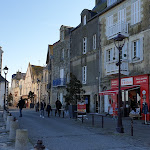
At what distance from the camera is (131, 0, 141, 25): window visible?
68.6ft

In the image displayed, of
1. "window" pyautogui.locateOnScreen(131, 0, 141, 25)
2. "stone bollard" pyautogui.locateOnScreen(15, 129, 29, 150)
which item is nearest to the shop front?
"window" pyautogui.locateOnScreen(131, 0, 141, 25)

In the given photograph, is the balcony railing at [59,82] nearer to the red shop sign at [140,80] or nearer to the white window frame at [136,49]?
the white window frame at [136,49]

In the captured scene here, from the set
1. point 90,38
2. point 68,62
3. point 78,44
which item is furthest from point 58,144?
point 68,62

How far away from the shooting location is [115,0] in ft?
81.0

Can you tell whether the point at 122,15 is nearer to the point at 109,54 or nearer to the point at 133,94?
the point at 109,54

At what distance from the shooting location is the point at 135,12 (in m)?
Answer: 21.3

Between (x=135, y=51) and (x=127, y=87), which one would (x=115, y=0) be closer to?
(x=135, y=51)

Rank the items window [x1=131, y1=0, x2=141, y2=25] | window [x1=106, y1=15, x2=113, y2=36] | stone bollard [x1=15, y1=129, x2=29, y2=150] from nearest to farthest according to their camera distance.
Result: stone bollard [x1=15, y1=129, x2=29, y2=150] → window [x1=131, y1=0, x2=141, y2=25] → window [x1=106, y1=15, x2=113, y2=36]

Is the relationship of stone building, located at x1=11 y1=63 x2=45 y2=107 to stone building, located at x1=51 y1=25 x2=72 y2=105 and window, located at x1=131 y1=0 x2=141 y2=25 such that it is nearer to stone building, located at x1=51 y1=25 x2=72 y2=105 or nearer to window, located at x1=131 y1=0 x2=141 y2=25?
stone building, located at x1=51 y1=25 x2=72 y2=105

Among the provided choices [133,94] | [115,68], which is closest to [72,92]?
[115,68]

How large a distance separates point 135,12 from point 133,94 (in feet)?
22.4

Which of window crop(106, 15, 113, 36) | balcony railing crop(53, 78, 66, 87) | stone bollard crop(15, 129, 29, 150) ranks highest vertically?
window crop(106, 15, 113, 36)

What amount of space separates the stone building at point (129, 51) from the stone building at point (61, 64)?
414 inches

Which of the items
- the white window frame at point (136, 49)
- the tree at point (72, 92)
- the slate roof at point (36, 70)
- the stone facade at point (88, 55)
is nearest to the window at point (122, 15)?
the white window frame at point (136, 49)
